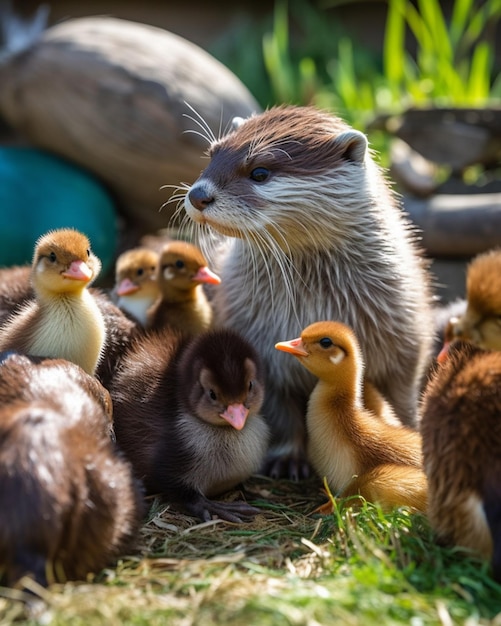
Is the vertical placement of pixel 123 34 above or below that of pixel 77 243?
above

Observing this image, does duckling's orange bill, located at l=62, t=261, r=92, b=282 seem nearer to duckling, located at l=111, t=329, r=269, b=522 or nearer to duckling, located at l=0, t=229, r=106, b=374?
duckling, located at l=0, t=229, r=106, b=374

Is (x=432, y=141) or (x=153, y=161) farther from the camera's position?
(x=432, y=141)

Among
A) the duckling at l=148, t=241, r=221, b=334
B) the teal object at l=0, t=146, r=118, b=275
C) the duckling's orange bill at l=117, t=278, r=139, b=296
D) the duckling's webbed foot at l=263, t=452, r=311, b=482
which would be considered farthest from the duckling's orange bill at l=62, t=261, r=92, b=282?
the teal object at l=0, t=146, r=118, b=275

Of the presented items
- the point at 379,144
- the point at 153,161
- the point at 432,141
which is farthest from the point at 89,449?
the point at 379,144

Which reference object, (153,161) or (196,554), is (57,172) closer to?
(153,161)

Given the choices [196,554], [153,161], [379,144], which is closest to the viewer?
[196,554]

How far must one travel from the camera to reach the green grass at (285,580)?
2.29m

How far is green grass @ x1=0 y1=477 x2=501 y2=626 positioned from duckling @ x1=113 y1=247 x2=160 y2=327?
4.99ft

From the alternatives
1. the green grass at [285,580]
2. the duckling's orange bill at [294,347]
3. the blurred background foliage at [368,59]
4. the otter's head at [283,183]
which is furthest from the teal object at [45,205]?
the green grass at [285,580]

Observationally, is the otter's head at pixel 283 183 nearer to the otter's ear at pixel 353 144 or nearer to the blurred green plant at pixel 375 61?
the otter's ear at pixel 353 144

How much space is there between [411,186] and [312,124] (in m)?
2.62

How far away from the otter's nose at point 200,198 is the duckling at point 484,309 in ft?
3.64

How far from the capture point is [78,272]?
3.31 m

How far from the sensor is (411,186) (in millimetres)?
6250
